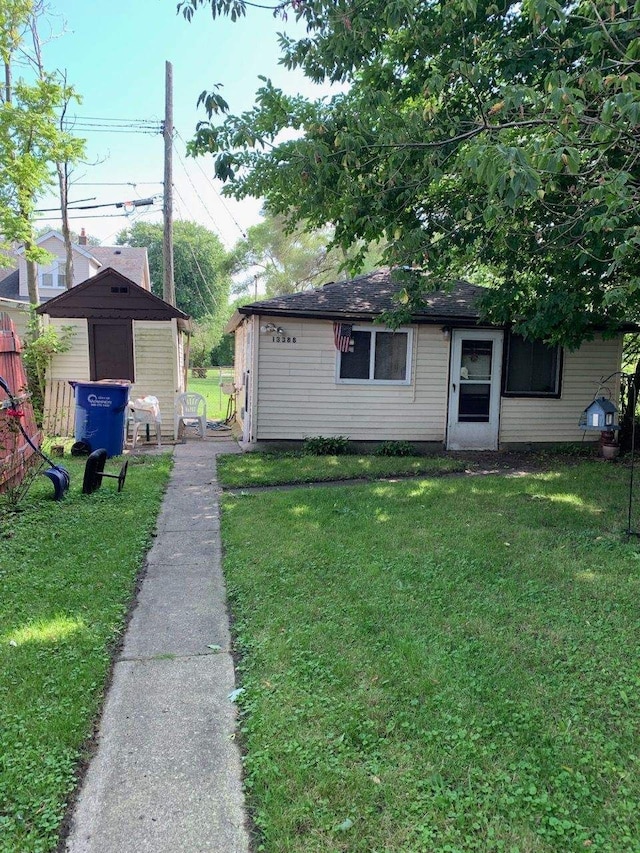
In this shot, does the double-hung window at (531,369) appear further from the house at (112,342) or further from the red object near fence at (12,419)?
the red object near fence at (12,419)

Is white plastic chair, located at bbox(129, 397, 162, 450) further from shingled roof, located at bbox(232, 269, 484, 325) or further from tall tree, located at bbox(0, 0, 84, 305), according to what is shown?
tall tree, located at bbox(0, 0, 84, 305)

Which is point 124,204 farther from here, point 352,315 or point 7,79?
point 352,315

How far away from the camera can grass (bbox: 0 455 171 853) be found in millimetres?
2162

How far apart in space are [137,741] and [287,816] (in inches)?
32.6

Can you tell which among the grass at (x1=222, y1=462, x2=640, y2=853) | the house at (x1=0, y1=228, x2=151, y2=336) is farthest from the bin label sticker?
the house at (x1=0, y1=228, x2=151, y2=336)

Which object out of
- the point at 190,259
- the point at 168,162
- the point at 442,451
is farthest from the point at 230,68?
the point at 190,259

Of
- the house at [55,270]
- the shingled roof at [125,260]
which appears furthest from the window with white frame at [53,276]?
the shingled roof at [125,260]

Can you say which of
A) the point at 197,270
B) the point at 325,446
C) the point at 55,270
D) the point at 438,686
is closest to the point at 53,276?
the point at 55,270

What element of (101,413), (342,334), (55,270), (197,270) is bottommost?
(101,413)

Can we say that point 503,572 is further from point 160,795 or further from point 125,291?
point 125,291

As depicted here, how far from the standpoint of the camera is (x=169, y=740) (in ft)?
8.27

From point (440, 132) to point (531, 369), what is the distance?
6786 millimetres

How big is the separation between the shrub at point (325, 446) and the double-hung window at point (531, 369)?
3.39m

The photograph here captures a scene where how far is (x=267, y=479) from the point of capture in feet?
26.0
